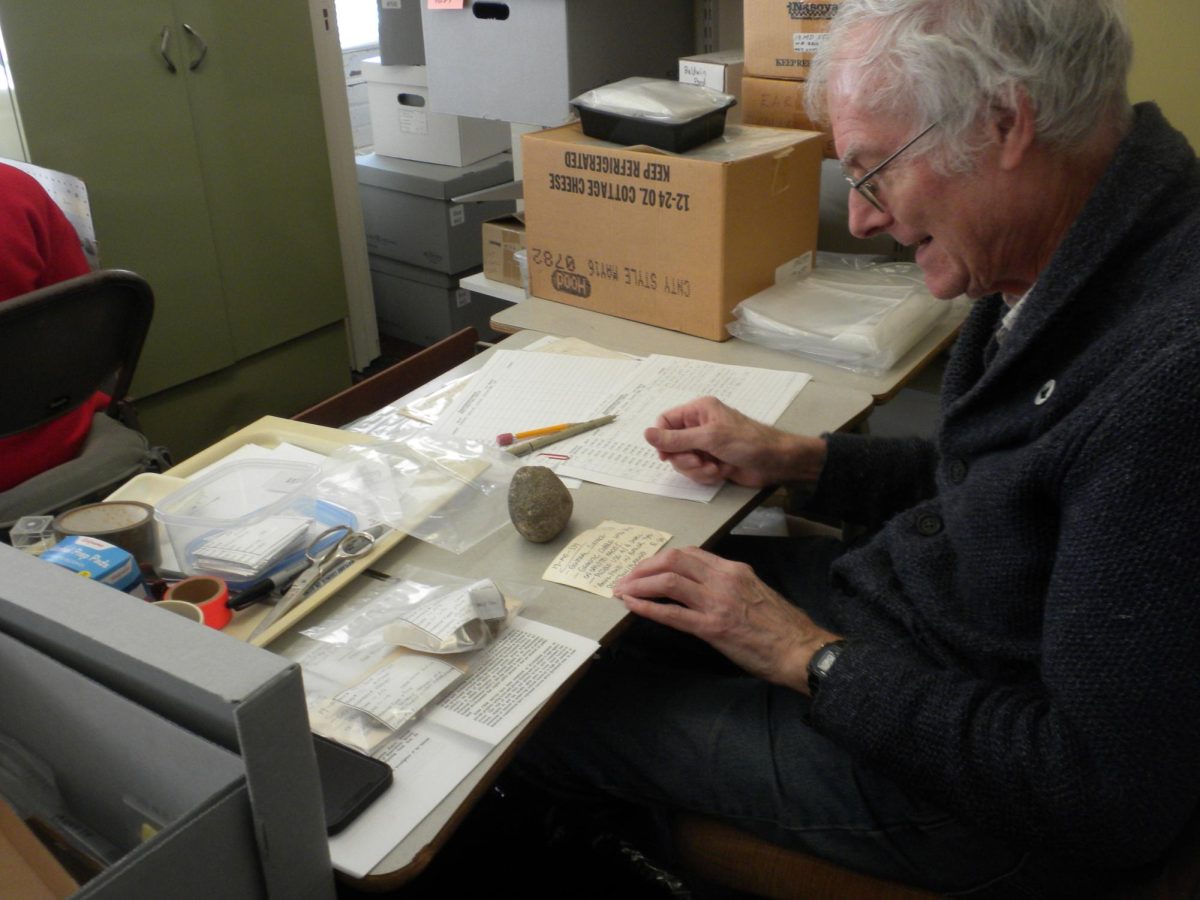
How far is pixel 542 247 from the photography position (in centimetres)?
191

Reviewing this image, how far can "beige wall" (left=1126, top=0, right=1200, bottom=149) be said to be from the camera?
165 cm

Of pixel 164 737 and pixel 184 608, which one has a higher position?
pixel 164 737

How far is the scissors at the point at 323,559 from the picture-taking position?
3.28ft

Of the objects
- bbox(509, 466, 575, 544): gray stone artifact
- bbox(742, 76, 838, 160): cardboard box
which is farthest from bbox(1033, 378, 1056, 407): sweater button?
bbox(742, 76, 838, 160): cardboard box

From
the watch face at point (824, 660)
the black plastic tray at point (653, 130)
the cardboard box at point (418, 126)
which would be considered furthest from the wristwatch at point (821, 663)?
the cardboard box at point (418, 126)

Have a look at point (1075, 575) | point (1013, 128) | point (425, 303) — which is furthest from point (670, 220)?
point (425, 303)

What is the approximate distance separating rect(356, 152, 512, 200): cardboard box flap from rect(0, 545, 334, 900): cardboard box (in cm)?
263

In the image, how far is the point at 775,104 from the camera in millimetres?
1995

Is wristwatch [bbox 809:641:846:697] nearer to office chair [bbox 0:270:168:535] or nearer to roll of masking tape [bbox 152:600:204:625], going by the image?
roll of masking tape [bbox 152:600:204:625]

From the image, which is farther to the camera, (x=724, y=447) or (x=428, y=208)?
(x=428, y=208)

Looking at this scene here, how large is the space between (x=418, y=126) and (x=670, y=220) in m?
1.85

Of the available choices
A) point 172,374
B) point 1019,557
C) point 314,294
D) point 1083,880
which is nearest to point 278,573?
point 1019,557

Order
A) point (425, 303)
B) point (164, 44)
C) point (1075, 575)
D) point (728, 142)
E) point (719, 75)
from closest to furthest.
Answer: point (1075, 575), point (728, 142), point (719, 75), point (164, 44), point (425, 303)

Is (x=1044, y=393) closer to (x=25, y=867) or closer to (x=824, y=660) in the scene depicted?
(x=824, y=660)
